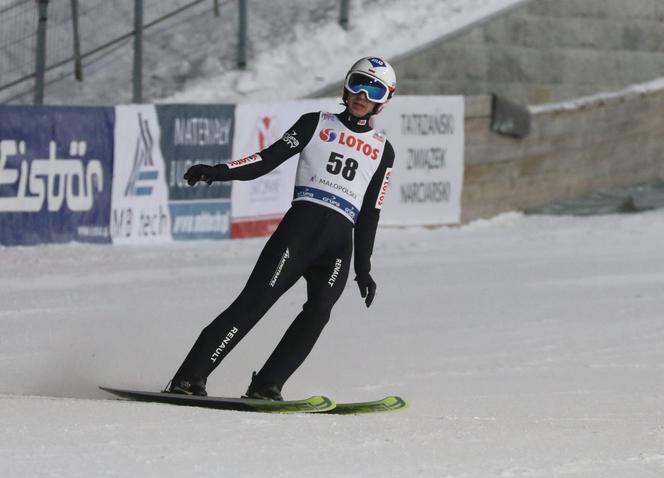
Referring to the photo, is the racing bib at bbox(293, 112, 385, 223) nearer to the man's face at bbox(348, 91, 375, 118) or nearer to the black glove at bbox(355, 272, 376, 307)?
the man's face at bbox(348, 91, 375, 118)

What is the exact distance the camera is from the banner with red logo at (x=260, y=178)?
627 inches

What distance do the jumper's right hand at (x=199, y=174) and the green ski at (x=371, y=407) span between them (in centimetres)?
132

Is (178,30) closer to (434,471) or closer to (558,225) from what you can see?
(558,225)

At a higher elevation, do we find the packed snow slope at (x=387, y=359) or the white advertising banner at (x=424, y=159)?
the white advertising banner at (x=424, y=159)

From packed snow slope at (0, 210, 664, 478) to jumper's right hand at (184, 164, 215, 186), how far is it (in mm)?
1095

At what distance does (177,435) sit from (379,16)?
15.9 m

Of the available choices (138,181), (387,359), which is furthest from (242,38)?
(387,359)

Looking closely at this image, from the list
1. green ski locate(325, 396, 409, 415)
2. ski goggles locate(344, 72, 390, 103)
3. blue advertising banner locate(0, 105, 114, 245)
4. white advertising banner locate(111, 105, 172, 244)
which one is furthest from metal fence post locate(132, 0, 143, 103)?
green ski locate(325, 396, 409, 415)

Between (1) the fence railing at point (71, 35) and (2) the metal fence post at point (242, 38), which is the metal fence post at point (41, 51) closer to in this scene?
(1) the fence railing at point (71, 35)

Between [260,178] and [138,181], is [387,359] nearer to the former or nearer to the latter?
[138,181]

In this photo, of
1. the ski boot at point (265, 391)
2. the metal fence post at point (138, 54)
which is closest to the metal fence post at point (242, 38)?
the metal fence post at point (138, 54)

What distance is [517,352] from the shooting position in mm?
9539

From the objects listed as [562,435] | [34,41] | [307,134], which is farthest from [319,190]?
[34,41]

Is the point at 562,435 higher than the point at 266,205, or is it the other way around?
the point at 266,205
